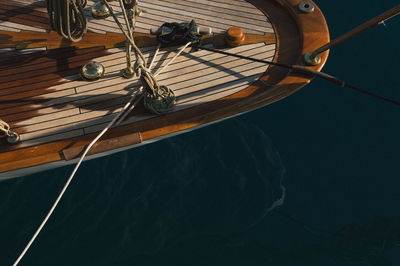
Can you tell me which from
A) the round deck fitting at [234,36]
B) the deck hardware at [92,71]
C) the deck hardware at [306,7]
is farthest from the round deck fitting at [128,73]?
the deck hardware at [306,7]

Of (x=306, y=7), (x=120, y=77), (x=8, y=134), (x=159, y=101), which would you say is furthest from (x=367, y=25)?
(x=8, y=134)

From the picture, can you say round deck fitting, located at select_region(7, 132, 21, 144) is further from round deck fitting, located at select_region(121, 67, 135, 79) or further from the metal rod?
the metal rod

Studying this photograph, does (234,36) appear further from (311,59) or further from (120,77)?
(120,77)

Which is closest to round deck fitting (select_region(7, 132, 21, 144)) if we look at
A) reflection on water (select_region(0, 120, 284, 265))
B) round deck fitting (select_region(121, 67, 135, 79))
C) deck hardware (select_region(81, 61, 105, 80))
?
deck hardware (select_region(81, 61, 105, 80))

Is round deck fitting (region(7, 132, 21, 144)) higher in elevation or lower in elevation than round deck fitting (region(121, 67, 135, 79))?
lower

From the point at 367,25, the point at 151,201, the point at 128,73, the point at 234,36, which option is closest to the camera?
the point at 367,25

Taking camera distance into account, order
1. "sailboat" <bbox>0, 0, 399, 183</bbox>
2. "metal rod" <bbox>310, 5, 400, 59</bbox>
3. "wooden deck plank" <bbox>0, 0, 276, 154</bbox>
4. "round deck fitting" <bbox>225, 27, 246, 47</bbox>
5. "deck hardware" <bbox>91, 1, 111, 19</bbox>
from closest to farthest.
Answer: "metal rod" <bbox>310, 5, 400, 59</bbox> → "sailboat" <bbox>0, 0, 399, 183</bbox> → "wooden deck plank" <bbox>0, 0, 276, 154</bbox> → "round deck fitting" <bbox>225, 27, 246, 47</bbox> → "deck hardware" <bbox>91, 1, 111, 19</bbox>
